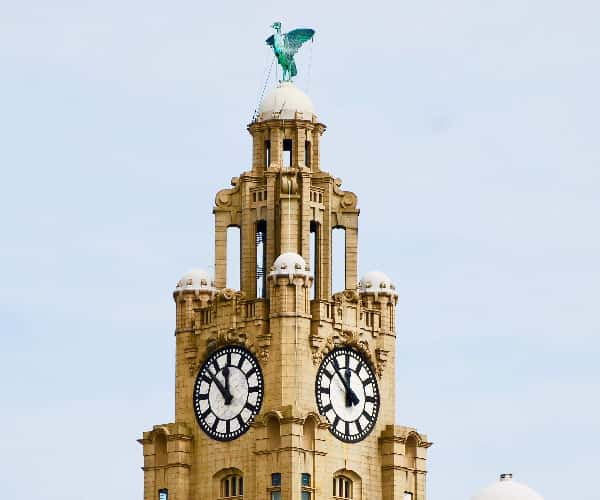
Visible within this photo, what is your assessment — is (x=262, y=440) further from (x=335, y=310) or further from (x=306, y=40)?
(x=306, y=40)

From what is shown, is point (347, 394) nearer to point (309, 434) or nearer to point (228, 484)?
point (309, 434)

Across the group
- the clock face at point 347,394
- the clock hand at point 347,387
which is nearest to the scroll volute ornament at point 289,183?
the clock face at point 347,394

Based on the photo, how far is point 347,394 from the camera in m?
119

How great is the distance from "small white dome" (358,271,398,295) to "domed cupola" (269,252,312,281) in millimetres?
3739

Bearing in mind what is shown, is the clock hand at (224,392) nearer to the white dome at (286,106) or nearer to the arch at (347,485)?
the arch at (347,485)

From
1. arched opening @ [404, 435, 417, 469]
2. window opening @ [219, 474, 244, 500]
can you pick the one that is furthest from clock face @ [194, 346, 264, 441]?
arched opening @ [404, 435, 417, 469]

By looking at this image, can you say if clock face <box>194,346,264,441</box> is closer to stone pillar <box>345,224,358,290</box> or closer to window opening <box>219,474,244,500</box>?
window opening <box>219,474,244,500</box>

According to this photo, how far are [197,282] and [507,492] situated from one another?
48.6ft

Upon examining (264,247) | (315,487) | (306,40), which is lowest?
(315,487)

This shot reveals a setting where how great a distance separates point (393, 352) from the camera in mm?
121375

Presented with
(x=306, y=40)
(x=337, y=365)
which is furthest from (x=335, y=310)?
(x=306, y=40)

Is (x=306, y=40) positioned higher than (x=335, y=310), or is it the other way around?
(x=306, y=40)

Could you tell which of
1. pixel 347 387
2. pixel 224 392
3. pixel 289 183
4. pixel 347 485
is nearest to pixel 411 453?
pixel 347 485

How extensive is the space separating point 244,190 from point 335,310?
19.8ft
